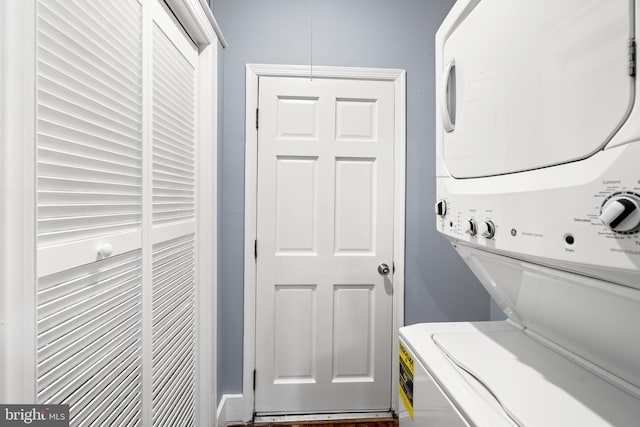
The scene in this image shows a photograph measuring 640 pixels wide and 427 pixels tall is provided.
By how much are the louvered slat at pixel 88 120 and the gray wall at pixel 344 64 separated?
2.67 feet

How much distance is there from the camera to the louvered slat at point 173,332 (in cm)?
114

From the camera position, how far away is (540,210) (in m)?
0.56

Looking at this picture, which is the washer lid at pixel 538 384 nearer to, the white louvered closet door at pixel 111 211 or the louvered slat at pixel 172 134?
the white louvered closet door at pixel 111 211

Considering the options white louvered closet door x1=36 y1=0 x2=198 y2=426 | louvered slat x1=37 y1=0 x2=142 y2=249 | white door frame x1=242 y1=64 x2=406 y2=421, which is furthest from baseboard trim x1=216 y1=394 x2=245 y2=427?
louvered slat x1=37 y1=0 x2=142 y2=249

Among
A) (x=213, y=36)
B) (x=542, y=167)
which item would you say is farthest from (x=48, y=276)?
(x=213, y=36)

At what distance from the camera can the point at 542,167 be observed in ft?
1.87

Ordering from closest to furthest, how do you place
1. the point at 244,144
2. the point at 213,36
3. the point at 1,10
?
1. the point at 1,10
2. the point at 213,36
3. the point at 244,144

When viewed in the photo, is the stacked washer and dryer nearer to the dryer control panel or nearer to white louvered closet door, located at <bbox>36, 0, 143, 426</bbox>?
the dryer control panel

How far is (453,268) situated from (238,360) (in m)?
1.35

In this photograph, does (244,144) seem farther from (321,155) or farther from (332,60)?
(332,60)

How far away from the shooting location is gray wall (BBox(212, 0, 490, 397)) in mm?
1809

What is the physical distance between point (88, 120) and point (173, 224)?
1.86ft

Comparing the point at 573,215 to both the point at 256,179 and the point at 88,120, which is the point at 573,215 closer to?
the point at 88,120

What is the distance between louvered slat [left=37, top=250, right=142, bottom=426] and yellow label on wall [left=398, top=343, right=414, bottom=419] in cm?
81
